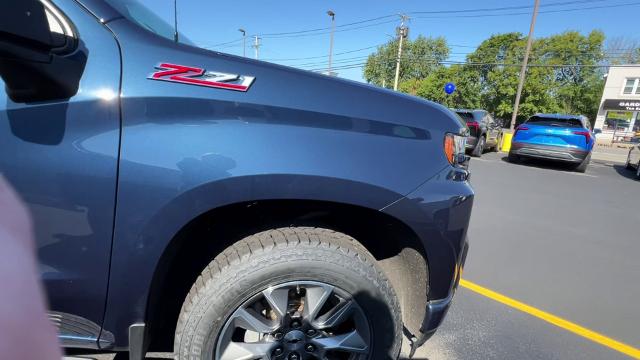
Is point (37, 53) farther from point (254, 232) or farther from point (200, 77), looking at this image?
point (254, 232)

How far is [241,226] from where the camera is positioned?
1.64 m

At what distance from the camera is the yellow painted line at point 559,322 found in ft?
8.06

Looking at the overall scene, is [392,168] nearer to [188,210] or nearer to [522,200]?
[188,210]

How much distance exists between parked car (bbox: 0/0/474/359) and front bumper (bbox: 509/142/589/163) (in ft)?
30.4

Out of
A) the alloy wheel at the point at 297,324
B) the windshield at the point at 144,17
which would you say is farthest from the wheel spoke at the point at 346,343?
the windshield at the point at 144,17

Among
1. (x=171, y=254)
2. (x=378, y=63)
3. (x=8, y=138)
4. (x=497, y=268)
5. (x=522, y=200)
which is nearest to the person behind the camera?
(x=8, y=138)

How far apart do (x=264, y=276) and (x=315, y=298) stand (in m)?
0.26

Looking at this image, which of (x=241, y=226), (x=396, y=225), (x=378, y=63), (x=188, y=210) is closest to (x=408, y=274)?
(x=396, y=225)

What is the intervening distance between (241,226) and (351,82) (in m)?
0.81

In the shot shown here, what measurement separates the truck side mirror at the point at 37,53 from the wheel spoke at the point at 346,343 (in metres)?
1.40

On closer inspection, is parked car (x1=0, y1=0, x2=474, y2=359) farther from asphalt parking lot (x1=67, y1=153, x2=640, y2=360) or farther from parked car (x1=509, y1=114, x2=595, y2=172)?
parked car (x1=509, y1=114, x2=595, y2=172)

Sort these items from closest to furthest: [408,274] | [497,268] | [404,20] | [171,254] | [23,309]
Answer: [23,309] → [171,254] → [408,274] → [497,268] → [404,20]

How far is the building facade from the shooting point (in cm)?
3322

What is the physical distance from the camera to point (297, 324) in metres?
1.61
